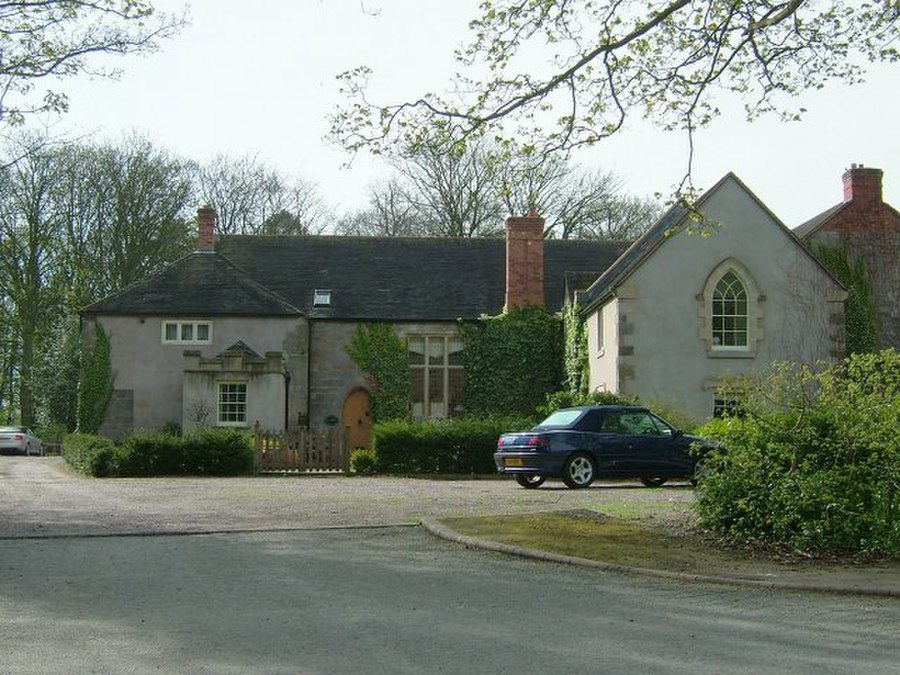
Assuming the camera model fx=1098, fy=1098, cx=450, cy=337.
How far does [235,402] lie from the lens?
34.5 meters

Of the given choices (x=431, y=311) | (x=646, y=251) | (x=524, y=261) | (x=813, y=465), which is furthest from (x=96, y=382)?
(x=813, y=465)

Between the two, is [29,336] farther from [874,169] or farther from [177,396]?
[874,169]

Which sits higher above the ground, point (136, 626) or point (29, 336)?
point (29, 336)

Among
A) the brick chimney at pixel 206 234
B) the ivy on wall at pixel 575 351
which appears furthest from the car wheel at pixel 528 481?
the brick chimney at pixel 206 234

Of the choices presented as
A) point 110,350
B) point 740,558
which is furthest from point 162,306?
point 740,558

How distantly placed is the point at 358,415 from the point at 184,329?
6.70m

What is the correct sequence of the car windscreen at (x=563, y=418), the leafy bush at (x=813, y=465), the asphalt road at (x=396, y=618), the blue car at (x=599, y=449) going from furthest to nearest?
the car windscreen at (x=563, y=418)
the blue car at (x=599, y=449)
the leafy bush at (x=813, y=465)
the asphalt road at (x=396, y=618)

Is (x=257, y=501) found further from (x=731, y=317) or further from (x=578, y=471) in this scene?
(x=731, y=317)

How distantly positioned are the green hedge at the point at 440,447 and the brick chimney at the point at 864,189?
48.7 feet

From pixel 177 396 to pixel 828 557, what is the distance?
29409 millimetres

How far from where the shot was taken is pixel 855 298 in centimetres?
3281

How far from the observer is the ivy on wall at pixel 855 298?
32.4m

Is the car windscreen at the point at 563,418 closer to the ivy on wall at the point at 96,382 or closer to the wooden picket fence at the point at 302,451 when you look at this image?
the wooden picket fence at the point at 302,451

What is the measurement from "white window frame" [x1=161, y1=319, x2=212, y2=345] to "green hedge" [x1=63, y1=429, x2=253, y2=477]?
9895 millimetres
